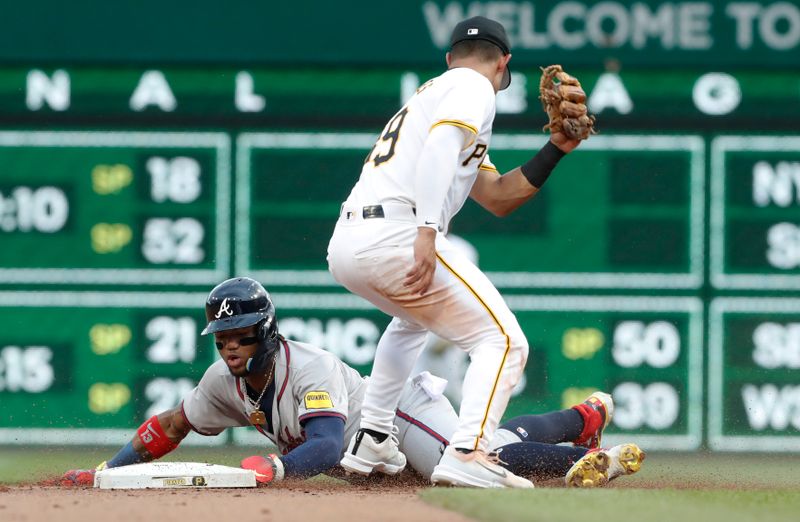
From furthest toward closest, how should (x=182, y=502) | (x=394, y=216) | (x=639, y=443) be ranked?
1. (x=639, y=443)
2. (x=394, y=216)
3. (x=182, y=502)

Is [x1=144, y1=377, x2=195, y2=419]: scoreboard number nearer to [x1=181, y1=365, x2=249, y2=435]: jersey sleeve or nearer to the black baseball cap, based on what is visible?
[x1=181, y1=365, x2=249, y2=435]: jersey sleeve

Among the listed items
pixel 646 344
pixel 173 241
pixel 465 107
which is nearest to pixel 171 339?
pixel 173 241

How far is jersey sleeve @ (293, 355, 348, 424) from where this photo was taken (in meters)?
5.18

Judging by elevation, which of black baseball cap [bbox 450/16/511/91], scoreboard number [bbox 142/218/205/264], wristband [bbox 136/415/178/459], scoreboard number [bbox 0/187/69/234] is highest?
black baseball cap [bbox 450/16/511/91]

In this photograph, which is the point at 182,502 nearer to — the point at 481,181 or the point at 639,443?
Result: the point at 481,181

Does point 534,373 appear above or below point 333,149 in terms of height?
below

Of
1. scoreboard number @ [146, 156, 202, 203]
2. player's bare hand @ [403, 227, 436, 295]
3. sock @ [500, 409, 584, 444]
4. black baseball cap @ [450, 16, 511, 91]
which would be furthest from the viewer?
scoreboard number @ [146, 156, 202, 203]

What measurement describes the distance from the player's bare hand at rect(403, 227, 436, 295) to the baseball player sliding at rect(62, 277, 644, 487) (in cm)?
65

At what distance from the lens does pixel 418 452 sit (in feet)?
17.8

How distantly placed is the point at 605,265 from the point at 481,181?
94.5 inches

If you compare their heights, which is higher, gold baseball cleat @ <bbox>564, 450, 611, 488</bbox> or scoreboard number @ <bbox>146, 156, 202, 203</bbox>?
scoreboard number @ <bbox>146, 156, 202, 203</bbox>

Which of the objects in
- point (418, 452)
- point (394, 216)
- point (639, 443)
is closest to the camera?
point (394, 216)

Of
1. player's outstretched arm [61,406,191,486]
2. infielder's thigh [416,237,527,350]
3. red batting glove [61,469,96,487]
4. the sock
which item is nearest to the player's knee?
infielder's thigh [416,237,527,350]

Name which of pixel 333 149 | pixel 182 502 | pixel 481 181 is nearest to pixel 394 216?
pixel 481 181
